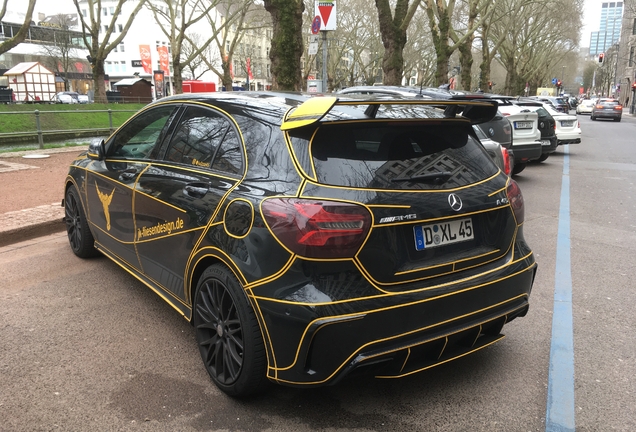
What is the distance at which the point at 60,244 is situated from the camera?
6.03m

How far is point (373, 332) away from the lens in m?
2.52

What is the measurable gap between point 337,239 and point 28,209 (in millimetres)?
6061

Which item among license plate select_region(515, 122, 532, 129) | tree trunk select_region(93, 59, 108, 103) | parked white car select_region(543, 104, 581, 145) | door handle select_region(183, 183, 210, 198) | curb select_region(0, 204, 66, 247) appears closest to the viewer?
door handle select_region(183, 183, 210, 198)

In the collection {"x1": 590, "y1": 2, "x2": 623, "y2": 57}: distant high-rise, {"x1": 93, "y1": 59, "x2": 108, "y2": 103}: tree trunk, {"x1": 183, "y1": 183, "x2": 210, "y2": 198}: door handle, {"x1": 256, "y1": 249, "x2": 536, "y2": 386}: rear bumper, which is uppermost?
{"x1": 590, "y1": 2, "x2": 623, "y2": 57}: distant high-rise

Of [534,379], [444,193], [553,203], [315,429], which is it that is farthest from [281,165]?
[553,203]

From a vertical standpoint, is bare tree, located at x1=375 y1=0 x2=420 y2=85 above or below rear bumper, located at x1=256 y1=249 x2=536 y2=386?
above

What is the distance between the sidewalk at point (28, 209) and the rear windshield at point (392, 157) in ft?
16.0

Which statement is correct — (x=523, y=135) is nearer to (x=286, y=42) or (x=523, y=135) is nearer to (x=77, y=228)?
(x=286, y=42)

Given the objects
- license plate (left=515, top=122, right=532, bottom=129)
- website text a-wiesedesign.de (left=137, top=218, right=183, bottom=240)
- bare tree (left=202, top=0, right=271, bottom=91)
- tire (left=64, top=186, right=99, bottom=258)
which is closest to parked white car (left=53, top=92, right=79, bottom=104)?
bare tree (left=202, top=0, right=271, bottom=91)

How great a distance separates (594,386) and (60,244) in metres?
5.38

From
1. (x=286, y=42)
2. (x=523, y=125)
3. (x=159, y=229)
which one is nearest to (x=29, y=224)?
(x=159, y=229)

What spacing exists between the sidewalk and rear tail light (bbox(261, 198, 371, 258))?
4.82 metres

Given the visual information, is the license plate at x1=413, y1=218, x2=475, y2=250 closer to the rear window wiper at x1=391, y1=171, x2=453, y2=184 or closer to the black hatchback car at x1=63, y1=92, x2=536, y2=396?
the black hatchback car at x1=63, y1=92, x2=536, y2=396

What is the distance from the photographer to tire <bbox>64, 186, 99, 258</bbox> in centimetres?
520
